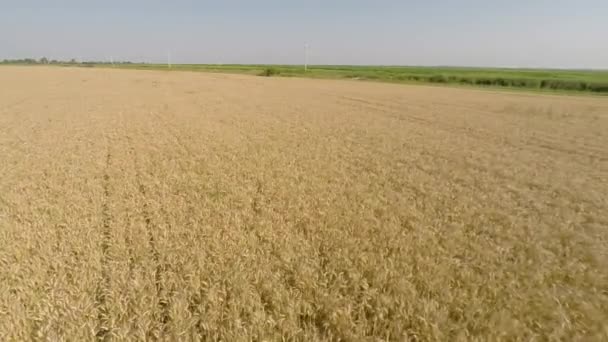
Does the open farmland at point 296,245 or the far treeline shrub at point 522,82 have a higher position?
the far treeline shrub at point 522,82

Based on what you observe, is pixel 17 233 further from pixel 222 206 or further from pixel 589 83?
pixel 589 83

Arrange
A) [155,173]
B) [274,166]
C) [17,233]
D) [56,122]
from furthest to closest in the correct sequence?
1. [56,122]
2. [274,166]
3. [155,173]
4. [17,233]

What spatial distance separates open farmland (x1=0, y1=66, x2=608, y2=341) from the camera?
287 centimetres

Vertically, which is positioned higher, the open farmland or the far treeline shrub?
the far treeline shrub

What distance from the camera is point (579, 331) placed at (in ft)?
9.50

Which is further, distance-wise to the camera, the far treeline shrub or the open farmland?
the far treeline shrub

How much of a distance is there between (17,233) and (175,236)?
2.33 metres

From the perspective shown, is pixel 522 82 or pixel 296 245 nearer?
pixel 296 245

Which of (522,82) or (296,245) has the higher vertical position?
(522,82)

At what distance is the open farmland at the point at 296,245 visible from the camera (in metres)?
2.87

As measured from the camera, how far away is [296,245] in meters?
4.26

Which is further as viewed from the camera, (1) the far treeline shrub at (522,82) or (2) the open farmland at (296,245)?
(1) the far treeline shrub at (522,82)

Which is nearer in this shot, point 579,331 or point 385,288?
point 579,331

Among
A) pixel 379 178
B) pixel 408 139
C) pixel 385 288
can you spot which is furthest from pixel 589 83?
pixel 385 288
